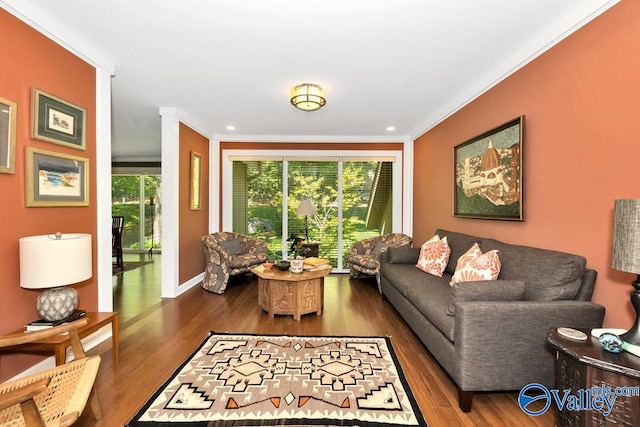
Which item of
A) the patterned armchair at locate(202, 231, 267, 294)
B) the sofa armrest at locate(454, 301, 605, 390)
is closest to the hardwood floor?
the sofa armrest at locate(454, 301, 605, 390)

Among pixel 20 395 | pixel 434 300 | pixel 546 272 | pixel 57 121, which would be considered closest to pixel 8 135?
pixel 57 121

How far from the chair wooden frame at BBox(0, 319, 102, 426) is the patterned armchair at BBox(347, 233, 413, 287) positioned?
148 inches

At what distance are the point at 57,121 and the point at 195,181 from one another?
2561 mm

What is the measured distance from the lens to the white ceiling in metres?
2.08

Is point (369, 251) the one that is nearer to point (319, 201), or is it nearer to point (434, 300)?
point (319, 201)

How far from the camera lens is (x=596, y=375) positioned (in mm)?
1347

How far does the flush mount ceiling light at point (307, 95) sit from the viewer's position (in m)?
3.26

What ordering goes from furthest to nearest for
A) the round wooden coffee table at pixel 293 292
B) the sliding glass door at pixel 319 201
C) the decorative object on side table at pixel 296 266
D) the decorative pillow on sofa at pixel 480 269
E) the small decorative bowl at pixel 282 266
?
the sliding glass door at pixel 319 201
the small decorative bowl at pixel 282 266
the decorative object on side table at pixel 296 266
the round wooden coffee table at pixel 293 292
the decorative pillow on sofa at pixel 480 269

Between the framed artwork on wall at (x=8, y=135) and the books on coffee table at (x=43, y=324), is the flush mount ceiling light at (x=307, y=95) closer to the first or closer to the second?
the framed artwork on wall at (x=8, y=135)

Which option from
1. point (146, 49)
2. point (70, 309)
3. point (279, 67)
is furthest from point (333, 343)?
point (146, 49)

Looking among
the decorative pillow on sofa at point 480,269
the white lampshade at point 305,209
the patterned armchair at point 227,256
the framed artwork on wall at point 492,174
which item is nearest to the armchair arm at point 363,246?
the white lampshade at point 305,209

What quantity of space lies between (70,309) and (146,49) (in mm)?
2188

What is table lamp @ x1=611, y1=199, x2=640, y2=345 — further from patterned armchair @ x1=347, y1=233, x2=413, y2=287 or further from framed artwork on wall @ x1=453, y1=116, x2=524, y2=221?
patterned armchair @ x1=347, y1=233, x2=413, y2=287

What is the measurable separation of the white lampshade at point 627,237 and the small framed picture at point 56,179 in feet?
11.5
